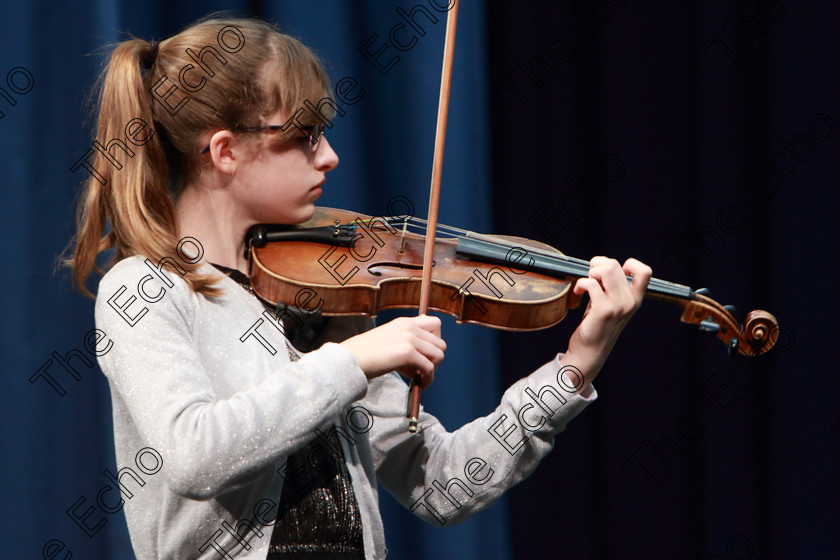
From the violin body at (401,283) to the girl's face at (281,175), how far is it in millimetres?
50

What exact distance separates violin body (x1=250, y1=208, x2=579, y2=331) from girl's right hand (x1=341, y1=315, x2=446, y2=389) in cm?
10

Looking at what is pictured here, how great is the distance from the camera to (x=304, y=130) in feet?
3.34

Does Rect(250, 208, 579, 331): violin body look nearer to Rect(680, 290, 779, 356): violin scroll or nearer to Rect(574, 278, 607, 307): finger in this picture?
Rect(574, 278, 607, 307): finger

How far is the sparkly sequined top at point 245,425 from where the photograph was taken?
814 millimetres

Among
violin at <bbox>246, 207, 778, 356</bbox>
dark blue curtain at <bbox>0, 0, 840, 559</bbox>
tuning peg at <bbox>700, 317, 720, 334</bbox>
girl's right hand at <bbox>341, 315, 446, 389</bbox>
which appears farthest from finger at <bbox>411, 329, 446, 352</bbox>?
dark blue curtain at <bbox>0, 0, 840, 559</bbox>

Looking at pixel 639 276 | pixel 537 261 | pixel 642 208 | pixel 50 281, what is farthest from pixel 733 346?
pixel 50 281

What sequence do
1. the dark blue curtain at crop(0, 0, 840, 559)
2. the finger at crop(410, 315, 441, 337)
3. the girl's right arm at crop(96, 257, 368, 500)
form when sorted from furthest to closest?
the dark blue curtain at crop(0, 0, 840, 559)
the finger at crop(410, 315, 441, 337)
the girl's right arm at crop(96, 257, 368, 500)

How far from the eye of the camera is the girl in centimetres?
83

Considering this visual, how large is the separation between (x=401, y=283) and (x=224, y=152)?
246mm

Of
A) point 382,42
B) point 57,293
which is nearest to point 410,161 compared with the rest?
point 382,42

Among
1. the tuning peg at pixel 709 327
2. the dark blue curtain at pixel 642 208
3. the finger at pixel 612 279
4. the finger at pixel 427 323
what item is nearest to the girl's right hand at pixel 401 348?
the finger at pixel 427 323

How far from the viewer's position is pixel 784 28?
5.30ft

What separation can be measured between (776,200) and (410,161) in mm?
657

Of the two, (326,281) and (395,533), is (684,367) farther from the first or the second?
(326,281)
